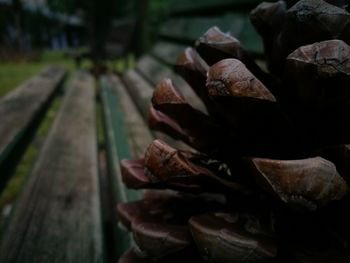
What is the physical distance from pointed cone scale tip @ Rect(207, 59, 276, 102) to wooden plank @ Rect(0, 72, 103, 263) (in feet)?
1.19

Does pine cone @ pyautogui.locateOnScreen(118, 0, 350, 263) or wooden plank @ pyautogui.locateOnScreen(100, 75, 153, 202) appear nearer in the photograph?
pine cone @ pyautogui.locateOnScreen(118, 0, 350, 263)

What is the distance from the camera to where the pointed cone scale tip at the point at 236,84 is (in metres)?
0.46

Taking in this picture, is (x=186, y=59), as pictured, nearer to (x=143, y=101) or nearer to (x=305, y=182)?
(x=305, y=182)

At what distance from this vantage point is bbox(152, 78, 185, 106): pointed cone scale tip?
1.94 ft

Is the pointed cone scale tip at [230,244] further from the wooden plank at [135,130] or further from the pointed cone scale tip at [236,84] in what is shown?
the wooden plank at [135,130]

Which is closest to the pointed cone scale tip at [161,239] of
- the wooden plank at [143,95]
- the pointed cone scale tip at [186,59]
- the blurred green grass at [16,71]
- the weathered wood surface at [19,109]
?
the pointed cone scale tip at [186,59]

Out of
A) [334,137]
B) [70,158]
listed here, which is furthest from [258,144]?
[70,158]

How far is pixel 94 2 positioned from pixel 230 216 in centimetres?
1322

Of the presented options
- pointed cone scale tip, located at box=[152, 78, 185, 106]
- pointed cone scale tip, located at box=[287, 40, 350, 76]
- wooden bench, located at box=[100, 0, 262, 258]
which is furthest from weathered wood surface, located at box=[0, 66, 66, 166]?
pointed cone scale tip, located at box=[287, 40, 350, 76]

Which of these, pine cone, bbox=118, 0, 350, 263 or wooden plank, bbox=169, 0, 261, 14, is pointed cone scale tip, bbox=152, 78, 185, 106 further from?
wooden plank, bbox=169, 0, 261, 14

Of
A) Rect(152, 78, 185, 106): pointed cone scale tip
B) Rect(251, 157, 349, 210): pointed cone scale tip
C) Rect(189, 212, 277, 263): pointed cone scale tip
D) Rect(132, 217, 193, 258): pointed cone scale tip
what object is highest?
Rect(152, 78, 185, 106): pointed cone scale tip

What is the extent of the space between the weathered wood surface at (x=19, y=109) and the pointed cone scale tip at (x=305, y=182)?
73cm

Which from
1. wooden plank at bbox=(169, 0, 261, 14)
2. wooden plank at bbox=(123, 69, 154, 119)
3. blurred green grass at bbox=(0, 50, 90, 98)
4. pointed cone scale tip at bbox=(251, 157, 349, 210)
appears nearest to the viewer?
pointed cone scale tip at bbox=(251, 157, 349, 210)

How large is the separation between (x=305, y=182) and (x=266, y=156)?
14 centimetres
